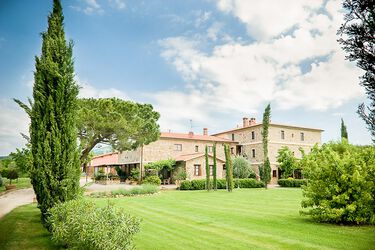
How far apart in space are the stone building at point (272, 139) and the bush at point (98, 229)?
4135 centimetres

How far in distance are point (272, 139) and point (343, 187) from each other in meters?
36.9

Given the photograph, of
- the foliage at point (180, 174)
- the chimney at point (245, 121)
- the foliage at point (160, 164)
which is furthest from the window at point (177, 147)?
the chimney at point (245, 121)

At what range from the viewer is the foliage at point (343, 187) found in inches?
371

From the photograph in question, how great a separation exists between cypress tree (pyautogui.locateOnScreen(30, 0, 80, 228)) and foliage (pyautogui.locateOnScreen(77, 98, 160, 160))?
47.9ft

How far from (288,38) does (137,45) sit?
30.7 ft

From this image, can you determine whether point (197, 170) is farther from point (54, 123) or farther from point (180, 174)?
point (54, 123)

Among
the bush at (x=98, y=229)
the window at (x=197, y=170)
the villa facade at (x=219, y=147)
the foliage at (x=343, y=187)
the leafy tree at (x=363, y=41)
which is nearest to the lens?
the leafy tree at (x=363, y=41)

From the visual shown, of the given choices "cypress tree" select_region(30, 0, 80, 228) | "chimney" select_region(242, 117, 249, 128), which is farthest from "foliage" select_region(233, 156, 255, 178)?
"cypress tree" select_region(30, 0, 80, 228)

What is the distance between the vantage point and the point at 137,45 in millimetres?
16250

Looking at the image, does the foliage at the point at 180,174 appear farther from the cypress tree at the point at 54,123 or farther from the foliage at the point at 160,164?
the cypress tree at the point at 54,123

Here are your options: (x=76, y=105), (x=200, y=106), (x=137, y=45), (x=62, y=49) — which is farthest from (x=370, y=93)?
(x=200, y=106)

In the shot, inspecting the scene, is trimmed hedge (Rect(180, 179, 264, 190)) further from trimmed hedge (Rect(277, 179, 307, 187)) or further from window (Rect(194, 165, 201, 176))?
window (Rect(194, 165, 201, 176))

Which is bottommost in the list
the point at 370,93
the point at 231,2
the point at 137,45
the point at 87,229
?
the point at 87,229

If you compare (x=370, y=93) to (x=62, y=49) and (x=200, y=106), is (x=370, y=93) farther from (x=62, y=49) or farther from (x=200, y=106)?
(x=200, y=106)
